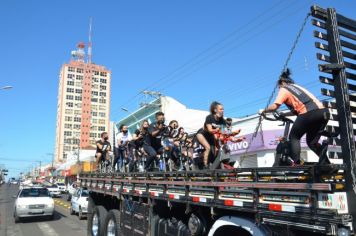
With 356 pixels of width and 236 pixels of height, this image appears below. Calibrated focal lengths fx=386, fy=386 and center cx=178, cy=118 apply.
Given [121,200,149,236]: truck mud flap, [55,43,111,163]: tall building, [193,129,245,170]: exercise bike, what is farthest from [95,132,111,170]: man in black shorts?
[55,43,111,163]: tall building

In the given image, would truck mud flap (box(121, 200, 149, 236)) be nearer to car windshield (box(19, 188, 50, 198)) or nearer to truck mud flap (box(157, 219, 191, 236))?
truck mud flap (box(157, 219, 191, 236))

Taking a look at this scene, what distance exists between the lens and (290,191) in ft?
11.7

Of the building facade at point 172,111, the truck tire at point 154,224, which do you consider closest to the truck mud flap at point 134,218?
the truck tire at point 154,224

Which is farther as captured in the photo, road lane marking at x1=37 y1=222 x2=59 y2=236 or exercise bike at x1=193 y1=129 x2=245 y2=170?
road lane marking at x1=37 y1=222 x2=59 y2=236

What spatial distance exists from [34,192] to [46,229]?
433cm

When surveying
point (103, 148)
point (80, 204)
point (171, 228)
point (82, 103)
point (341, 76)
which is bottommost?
point (80, 204)

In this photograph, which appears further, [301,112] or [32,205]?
[32,205]

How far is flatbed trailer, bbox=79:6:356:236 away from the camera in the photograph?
3164 mm

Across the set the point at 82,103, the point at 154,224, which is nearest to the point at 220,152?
the point at 154,224

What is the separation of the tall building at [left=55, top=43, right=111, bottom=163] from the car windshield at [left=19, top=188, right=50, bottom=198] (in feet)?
345

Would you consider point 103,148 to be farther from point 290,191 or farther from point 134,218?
point 290,191

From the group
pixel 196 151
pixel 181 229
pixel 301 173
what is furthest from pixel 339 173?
pixel 196 151

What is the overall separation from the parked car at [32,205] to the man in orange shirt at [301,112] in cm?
1513

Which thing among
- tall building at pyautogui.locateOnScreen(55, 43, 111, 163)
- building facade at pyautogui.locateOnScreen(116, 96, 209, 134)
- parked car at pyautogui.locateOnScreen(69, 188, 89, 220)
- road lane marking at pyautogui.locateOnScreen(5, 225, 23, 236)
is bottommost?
road lane marking at pyautogui.locateOnScreen(5, 225, 23, 236)
